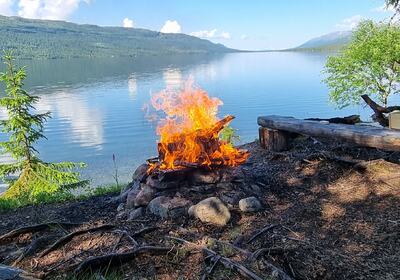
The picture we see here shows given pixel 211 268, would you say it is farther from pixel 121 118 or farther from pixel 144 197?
pixel 121 118

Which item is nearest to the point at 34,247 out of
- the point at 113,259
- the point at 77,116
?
the point at 113,259

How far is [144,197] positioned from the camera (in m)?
7.95

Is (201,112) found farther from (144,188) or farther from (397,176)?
(397,176)

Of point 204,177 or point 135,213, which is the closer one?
point 135,213

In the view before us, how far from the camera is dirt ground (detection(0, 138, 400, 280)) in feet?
16.9

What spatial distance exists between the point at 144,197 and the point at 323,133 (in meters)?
4.75

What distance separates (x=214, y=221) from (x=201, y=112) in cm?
303

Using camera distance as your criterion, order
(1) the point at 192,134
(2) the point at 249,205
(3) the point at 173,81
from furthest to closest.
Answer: (3) the point at 173,81
(1) the point at 192,134
(2) the point at 249,205

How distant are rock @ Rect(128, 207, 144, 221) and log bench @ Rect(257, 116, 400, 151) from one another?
193 inches

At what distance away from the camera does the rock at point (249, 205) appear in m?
7.23

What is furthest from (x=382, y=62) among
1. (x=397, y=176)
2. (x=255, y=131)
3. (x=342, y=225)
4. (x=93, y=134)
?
(x=93, y=134)

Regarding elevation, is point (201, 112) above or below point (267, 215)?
above

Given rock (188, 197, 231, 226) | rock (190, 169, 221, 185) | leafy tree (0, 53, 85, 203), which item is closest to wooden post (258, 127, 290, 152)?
rock (190, 169, 221, 185)

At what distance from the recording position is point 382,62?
26.5m
